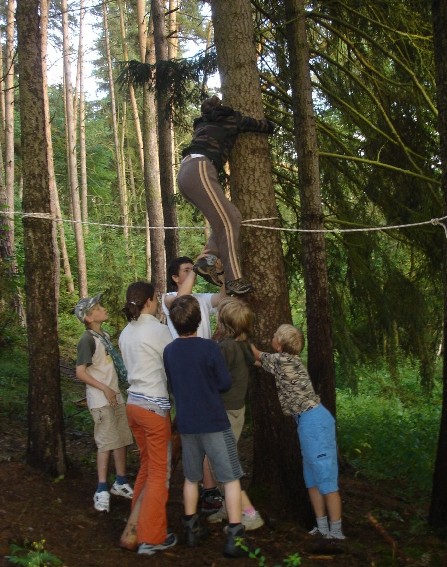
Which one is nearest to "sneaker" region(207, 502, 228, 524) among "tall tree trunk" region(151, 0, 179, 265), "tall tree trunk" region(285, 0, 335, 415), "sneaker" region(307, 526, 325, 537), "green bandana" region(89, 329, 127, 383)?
"sneaker" region(307, 526, 325, 537)

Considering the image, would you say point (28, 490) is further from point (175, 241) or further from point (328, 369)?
point (175, 241)

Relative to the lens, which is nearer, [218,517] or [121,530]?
[121,530]

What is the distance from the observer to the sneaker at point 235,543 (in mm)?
4087

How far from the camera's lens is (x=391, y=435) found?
892 cm

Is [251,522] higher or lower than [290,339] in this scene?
lower

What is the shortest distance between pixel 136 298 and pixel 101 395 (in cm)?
114

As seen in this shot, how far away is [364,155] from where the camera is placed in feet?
26.1

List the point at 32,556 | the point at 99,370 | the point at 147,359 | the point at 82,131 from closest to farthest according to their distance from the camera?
the point at 32,556, the point at 147,359, the point at 99,370, the point at 82,131

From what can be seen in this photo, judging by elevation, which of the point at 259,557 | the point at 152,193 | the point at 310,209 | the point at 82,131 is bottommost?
the point at 259,557

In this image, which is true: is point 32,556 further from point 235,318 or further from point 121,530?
point 235,318

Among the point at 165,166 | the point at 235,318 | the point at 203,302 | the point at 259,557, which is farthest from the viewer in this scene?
the point at 165,166

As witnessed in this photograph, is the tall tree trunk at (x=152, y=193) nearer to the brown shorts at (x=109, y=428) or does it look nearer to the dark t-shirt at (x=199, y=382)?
the brown shorts at (x=109, y=428)

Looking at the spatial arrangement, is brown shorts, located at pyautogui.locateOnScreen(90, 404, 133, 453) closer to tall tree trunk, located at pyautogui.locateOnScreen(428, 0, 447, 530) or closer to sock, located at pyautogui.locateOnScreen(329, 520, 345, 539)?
sock, located at pyautogui.locateOnScreen(329, 520, 345, 539)

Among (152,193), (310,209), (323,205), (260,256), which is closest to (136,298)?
(260,256)
